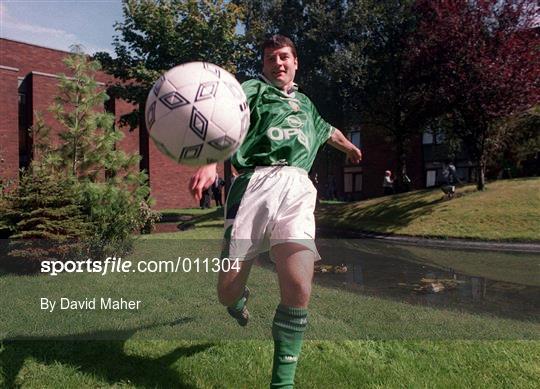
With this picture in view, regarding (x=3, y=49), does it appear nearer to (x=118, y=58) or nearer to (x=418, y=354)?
(x=118, y=58)

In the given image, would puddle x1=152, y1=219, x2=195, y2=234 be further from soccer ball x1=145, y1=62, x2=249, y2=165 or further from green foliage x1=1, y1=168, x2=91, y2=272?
soccer ball x1=145, y1=62, x2=249, y2=165

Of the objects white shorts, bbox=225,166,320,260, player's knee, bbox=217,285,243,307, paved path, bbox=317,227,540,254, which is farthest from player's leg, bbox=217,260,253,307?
paved path, bbox=317,227,540,254

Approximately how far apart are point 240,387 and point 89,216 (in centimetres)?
666

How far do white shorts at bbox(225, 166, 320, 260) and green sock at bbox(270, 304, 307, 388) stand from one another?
16.6 inches

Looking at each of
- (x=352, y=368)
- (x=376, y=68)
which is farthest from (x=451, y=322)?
(x=376, y=68)

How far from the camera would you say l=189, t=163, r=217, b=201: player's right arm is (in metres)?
2.93

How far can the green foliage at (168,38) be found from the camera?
715 inches

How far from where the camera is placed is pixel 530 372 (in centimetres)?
349

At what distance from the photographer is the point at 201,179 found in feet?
9.64

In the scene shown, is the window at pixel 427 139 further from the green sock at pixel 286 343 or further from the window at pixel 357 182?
the green sock at pixel 286 343

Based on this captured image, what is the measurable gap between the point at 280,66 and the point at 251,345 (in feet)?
7.32

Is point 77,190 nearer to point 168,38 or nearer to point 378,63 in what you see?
point 168,38

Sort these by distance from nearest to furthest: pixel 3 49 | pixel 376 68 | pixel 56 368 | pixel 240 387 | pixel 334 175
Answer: pixel 240 387 < pixel 56 368 < pixel 376 68 < pixel 3 49 < pixel 334 175

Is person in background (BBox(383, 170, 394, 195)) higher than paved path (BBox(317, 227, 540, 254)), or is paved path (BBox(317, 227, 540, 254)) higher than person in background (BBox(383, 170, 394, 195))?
person in background (BBox(383, 170, 394, 195))
